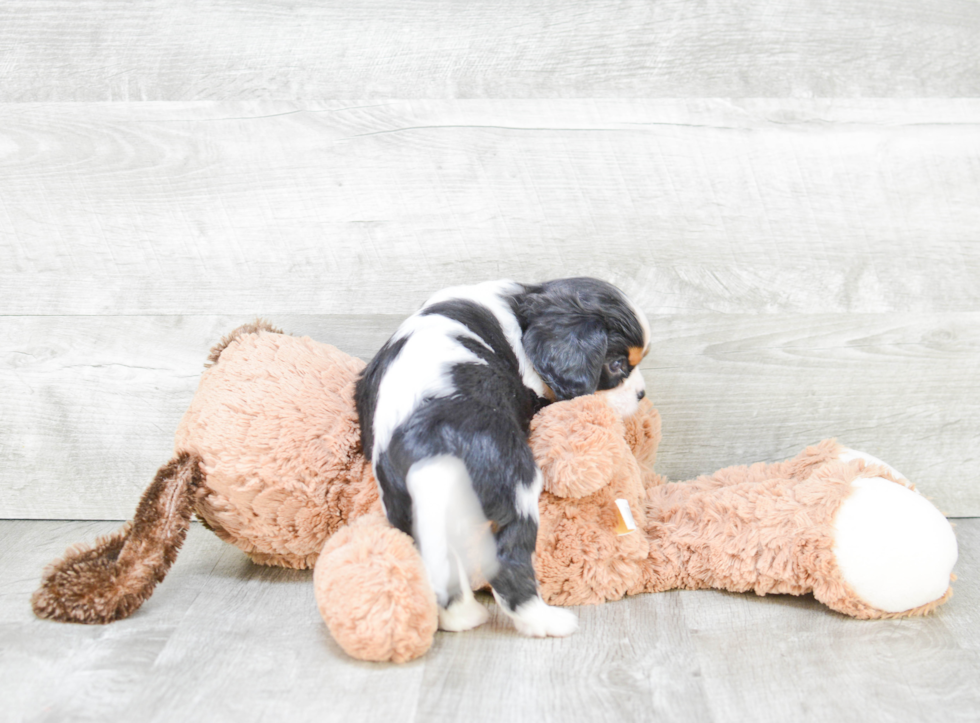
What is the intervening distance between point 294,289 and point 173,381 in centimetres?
35

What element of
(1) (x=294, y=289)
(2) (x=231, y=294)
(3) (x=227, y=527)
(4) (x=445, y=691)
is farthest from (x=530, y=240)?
(4) (x=445, y=691)

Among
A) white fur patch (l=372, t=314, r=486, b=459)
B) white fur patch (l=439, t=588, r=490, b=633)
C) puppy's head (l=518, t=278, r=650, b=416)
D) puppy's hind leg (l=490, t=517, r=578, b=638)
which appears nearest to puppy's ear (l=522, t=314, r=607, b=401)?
puppy's head (l=518, t=278, r=650, b=416)

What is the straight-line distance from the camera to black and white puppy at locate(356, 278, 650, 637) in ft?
3.80

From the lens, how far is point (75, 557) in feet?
4.36

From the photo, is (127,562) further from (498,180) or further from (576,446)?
(498,180)

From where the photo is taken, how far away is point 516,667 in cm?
115

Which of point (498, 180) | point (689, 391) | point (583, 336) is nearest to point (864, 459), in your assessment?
point (689, 391)

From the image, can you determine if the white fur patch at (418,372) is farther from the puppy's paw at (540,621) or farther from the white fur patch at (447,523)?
the puppy's paw at (540,621)

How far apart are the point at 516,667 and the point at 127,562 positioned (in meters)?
0.68

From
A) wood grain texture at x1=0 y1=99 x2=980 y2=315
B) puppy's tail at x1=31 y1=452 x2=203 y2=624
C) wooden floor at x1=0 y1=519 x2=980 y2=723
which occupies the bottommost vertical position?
wooden floor at x1=0 y1=519 x2=980 y2=723

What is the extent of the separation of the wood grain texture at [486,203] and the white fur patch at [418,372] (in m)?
0.46

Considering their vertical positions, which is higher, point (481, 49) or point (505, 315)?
point (481, 49)

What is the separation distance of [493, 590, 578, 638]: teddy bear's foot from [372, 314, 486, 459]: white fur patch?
31 centimetres

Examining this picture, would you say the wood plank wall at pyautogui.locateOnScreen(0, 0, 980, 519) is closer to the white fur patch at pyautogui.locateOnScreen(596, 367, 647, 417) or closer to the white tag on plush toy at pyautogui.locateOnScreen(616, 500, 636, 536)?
the white fur patch at pyautogui.locateOnScreen(596, 367, 647, 417)
